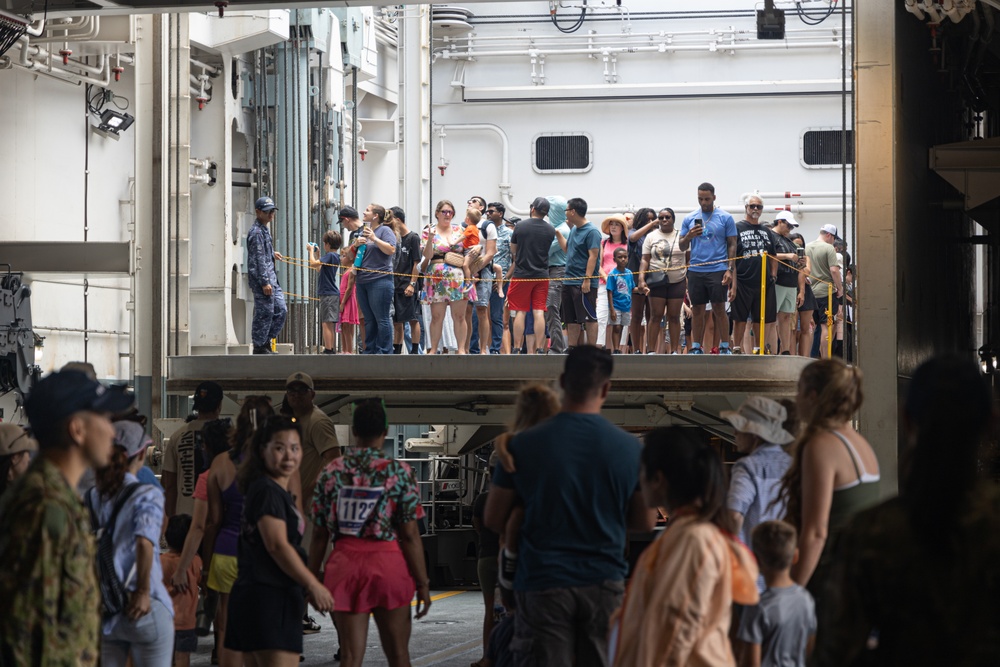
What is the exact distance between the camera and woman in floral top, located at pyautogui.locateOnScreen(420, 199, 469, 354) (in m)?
14.8

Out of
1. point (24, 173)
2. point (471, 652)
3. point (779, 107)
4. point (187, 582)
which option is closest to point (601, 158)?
point (779, 107)

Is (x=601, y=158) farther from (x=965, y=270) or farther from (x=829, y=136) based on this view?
(x=965, y=270)

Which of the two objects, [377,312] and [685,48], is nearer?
[377,312]

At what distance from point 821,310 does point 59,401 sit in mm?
14541

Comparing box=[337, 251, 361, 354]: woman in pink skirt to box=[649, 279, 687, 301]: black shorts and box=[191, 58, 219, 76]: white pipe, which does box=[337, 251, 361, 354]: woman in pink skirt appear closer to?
box=[649, 279, 687, 301]: black shorts

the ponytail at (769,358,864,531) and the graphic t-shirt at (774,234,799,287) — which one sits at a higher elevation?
the graphic t-shirt at (774,234,799,287)

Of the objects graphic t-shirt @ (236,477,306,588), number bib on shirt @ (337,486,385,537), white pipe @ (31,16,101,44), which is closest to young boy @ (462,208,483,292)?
white pipe @ (31,16,101,44)

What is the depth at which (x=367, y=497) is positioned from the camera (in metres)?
6.41

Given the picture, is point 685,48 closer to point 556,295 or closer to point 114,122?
point 114,122

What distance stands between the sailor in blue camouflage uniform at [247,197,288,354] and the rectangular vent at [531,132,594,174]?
14.5 m

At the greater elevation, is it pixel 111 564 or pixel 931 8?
pixel 931 8

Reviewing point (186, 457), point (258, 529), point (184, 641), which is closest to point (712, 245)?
point (186, 457)

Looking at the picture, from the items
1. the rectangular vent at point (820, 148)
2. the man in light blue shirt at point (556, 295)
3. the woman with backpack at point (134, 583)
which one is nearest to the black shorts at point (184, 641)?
the woman with backpack at point (134, 583)

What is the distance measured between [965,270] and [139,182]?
43.3 feet
